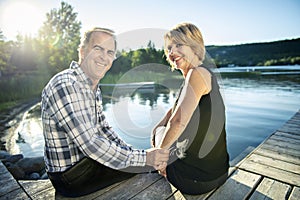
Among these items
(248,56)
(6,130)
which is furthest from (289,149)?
(248,56)

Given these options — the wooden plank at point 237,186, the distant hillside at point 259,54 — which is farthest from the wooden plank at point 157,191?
the distant hillside at point 259,54

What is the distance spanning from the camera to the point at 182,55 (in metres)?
1.40

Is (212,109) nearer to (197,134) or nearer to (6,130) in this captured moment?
(197,134)

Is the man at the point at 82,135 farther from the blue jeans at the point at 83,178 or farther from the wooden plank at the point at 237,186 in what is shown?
the wooden plank at the point at 237,186

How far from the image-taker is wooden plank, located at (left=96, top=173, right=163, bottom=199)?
148 cm

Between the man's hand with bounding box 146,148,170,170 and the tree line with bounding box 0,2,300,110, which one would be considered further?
the tree line with bounding box 0,2,300,110

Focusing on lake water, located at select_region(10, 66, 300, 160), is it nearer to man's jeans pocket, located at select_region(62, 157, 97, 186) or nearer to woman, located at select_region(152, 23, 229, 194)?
woman, located at select_region(152, 23, 229, 194)

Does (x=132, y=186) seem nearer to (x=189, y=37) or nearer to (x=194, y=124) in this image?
(x=194, y=124)

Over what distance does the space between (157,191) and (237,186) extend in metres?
0.60

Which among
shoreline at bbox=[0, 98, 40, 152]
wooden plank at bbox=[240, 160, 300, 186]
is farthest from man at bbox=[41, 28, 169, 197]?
shoreline at bbox=[0, 98, 40, 152]

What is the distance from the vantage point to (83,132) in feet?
3.83

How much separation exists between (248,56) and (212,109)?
164 feet

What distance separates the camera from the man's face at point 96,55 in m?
1.40

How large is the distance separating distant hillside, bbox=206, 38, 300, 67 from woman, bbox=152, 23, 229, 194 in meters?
42.1
